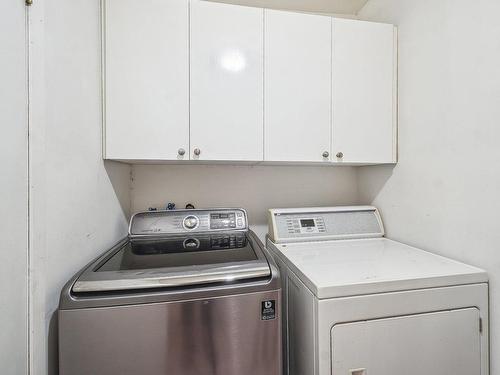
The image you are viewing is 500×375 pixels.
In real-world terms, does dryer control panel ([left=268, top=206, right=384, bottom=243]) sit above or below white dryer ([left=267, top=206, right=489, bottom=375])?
above

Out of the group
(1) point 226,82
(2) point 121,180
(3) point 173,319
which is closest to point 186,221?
(2) point 121,180

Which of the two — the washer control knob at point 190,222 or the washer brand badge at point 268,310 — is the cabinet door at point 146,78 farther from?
the washer brand badge at point 268,310

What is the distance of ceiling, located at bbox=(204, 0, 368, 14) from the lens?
1778mm

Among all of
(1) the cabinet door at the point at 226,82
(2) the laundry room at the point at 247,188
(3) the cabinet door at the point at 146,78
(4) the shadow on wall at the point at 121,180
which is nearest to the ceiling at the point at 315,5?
(2) the laundry room at the point at 247,188

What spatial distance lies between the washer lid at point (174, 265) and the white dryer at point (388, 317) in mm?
260

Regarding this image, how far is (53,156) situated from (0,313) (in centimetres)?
47

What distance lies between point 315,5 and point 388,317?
2.05 metres

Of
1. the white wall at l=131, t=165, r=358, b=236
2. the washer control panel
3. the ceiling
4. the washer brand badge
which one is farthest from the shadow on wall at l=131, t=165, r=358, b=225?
the ceiling

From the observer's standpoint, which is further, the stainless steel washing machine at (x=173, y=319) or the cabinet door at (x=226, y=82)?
the cabinet door at (x=226, y=82)

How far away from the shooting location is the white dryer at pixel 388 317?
885mm

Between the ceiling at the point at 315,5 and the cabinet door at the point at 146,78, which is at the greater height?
the ceiling at the point at 315,5

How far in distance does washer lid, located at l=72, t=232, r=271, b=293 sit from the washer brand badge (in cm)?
9

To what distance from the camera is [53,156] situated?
2.68ft

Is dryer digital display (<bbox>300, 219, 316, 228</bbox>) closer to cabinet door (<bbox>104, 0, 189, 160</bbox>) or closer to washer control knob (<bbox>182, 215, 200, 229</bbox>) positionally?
washer control knob (<bbox>182, 215, 200, 229</bbox>)
